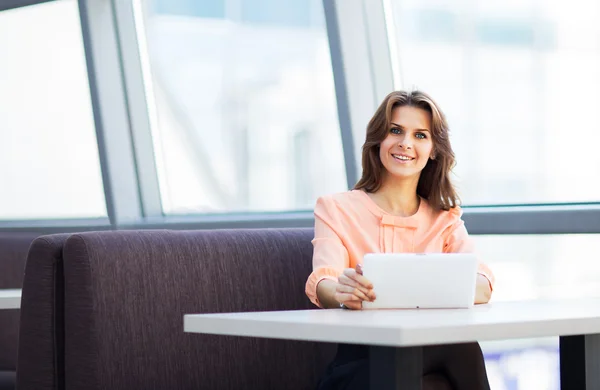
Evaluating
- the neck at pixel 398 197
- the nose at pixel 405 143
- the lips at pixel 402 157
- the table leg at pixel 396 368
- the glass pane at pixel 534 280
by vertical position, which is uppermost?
the nose at pixel 405 143

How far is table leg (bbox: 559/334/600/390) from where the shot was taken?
2357 mm

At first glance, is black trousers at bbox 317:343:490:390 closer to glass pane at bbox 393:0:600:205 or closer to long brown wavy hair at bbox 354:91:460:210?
long brown wavy hair at bbox 354:91:460:210

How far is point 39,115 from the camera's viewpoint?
21.4ft

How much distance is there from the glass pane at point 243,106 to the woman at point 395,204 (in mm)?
1943

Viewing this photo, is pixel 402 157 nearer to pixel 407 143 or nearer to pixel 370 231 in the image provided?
pixel 407 143

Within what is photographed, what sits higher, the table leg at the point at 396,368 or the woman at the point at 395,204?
the woman at the point at 395,204

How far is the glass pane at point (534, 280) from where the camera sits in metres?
3.92

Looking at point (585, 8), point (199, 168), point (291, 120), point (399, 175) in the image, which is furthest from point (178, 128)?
point (399, 175)

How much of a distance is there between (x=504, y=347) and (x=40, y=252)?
2.18m

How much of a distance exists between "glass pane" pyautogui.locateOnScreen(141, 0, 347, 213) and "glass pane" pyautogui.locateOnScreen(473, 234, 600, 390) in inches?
42.4

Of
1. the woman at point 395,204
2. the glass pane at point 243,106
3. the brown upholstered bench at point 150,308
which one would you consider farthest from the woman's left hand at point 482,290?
the glass pane at point 243,106

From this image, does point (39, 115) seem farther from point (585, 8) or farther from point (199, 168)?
point (585, 8)

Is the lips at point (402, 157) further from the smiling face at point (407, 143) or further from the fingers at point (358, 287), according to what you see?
the fingers at point (358, 287)

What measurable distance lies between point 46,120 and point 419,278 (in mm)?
4703
